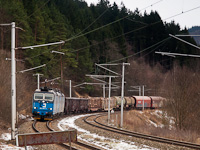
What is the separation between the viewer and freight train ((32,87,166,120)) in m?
29.8

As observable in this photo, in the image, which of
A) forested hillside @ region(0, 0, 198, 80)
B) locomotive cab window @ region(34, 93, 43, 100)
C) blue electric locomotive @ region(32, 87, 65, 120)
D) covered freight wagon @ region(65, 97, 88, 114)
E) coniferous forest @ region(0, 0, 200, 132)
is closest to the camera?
blue electric locomotive @ region(32, 87, 65, 120)

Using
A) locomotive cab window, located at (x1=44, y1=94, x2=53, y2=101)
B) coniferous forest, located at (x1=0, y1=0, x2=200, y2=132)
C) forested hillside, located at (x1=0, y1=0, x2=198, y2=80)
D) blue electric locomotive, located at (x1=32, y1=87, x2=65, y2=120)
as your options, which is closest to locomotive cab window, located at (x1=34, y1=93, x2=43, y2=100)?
blue electric locomotive, located at (x1=32, y1=87, x2=65, y2=120)

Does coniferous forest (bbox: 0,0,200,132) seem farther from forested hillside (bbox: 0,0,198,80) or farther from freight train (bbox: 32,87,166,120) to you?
freight train (bbox: 32,87,166,120)

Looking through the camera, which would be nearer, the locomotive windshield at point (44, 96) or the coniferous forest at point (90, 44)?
the locomotive windshield at point (44, 96)

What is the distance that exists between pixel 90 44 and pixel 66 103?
47.7 m

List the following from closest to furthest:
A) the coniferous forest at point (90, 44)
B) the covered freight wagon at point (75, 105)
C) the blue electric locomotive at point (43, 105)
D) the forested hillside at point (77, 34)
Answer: the blue electric locomotive at point (43, 105) → the coniferous forest at point (90, 44) → the covered freight wagon at point (75, 105) → the forested hillside at point (77, 34)

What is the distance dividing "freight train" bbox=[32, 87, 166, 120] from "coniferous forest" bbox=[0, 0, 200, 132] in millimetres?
3222

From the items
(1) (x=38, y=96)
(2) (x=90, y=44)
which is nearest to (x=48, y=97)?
(1) (x=38, y=96)

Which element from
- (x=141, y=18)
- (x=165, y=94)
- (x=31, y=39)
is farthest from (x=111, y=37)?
(x=165, y=94)

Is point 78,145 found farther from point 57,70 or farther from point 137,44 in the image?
point 137,44

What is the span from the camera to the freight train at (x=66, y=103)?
97.8ft

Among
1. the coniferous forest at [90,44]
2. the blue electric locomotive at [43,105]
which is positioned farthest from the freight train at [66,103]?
the coniferous forest at [90,44]

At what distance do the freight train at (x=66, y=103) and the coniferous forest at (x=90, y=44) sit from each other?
3.22 metres

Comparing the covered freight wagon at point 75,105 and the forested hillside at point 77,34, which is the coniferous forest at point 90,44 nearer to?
the forested hillside at point 77,34
